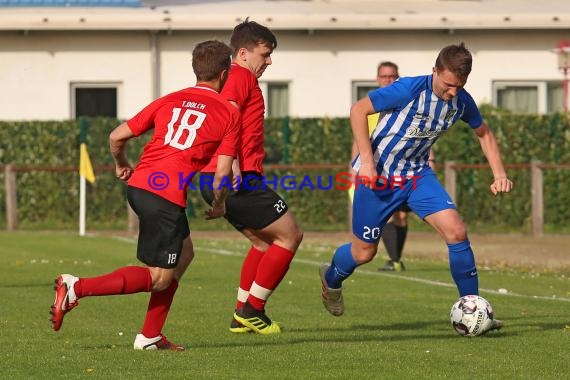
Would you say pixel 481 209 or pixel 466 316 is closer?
pixel 466 316

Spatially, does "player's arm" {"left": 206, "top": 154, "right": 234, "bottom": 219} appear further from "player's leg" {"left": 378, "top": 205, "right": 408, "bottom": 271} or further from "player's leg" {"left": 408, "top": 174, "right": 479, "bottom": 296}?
"player's leg" {"left": 378, "top": 205, "right": 408, "bottom": 271}

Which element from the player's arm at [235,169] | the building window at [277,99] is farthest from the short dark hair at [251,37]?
the building window at [277,99]

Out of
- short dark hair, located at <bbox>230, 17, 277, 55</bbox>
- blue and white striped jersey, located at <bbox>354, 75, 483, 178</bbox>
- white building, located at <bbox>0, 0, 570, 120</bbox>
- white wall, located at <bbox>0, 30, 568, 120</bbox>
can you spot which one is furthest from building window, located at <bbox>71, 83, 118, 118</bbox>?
blue and white striped jersey, located at <bbox>354, 75, 483, 178</bbox>

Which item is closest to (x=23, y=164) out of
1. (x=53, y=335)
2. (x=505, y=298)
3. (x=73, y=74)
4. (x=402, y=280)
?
(x=73, y=74)

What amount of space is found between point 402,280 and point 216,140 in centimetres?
670

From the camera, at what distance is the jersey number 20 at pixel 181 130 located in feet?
30.4

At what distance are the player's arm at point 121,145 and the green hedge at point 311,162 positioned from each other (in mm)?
16368

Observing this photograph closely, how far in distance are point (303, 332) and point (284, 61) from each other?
18189 mm

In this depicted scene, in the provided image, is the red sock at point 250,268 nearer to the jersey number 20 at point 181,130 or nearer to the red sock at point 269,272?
the red sock at point 269,272

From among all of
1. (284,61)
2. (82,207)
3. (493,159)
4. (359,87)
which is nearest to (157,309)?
(493,159)

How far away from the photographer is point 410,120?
10625 mm

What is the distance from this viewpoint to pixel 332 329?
1107 centimetres

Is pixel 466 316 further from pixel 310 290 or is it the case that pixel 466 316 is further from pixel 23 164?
pixel 23 164

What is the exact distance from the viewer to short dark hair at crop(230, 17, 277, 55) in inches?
416
